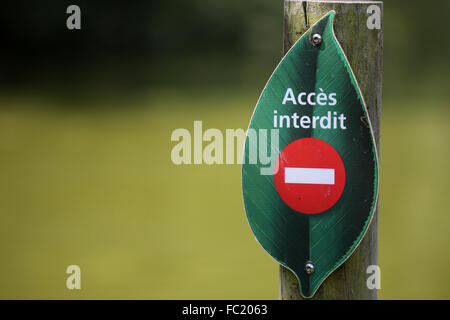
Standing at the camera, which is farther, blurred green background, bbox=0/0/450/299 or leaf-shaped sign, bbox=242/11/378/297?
blurred green background, bbox=0/0/450/299

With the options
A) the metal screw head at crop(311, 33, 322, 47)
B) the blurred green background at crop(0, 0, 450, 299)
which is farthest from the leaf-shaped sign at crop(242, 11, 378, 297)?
the blurred green background at crop(0, 0, 450, 299)

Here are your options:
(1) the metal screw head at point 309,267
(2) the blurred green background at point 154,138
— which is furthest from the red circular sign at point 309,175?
(2) the blurred green background at point 154,138

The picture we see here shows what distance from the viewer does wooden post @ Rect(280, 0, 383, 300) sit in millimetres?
1425

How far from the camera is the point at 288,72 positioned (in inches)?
57.1

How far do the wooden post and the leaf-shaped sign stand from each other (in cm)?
3

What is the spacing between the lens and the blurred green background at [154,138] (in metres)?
3.01

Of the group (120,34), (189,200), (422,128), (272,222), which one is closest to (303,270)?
(272,222)

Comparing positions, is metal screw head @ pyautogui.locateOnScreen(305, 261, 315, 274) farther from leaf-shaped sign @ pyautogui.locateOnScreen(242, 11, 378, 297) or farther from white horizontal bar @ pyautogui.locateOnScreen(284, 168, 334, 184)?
white horizontal bar @ pyautogui.locateOnScreen(284, 168, 334, 184)

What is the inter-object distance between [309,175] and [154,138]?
1.85m

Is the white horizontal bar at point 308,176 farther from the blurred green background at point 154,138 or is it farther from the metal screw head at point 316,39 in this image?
the blurred green background at point 154,138

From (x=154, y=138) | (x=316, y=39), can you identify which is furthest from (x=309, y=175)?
(x=154, y=138)

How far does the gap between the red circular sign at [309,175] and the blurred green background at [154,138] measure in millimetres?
1638

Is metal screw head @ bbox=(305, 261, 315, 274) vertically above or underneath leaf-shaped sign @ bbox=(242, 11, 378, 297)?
underneath

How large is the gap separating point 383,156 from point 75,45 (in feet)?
6.22
